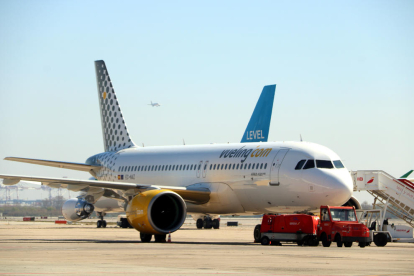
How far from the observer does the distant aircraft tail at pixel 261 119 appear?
4491 centimetres

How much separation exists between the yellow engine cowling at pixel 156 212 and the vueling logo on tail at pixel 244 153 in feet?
13.5

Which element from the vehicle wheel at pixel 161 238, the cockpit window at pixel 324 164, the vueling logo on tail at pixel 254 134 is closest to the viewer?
the vehicle wheel at pixel 161 238

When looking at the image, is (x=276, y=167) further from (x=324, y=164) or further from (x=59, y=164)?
(x=59, y=164)

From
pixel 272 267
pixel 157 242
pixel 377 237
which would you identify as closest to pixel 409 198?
pixel 377 237

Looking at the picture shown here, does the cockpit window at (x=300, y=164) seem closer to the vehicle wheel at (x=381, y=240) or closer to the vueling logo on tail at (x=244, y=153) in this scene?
the vueling logo on tail at (x=244, y=153)

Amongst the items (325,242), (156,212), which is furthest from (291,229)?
(156,212)

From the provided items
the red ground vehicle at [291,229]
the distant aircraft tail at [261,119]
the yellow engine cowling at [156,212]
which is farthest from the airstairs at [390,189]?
the distant aircraft tail at [261,119]

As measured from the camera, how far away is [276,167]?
27797 millimetres

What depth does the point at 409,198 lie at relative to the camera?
97.8ft

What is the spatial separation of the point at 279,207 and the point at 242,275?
15220mm

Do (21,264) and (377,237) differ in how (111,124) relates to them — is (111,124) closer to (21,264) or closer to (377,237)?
(377,237)

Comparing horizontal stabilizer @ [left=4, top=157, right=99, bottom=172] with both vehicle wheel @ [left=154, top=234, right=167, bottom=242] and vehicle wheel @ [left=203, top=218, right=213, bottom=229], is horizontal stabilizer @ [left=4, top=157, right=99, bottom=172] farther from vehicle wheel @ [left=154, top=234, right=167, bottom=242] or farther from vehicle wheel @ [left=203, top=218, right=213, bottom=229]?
vehicle wheel @ [left=154, top=234, right=167, bottom=242]

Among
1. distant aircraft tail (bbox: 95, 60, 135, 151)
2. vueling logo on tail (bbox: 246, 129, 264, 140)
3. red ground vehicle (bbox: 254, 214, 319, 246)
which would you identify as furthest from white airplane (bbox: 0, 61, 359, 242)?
vueling logo on tail (bbox: 246, 129, 264, 140)

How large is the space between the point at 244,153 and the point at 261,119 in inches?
619
